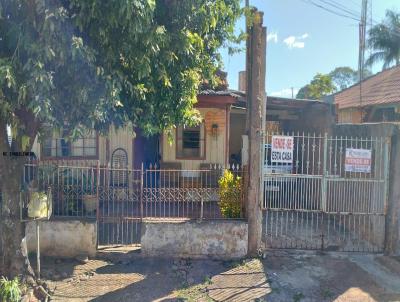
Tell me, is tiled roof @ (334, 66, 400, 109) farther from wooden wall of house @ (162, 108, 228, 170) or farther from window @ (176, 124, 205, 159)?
window @ (176, 124, 205, 159)

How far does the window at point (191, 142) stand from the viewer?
33.0 feet

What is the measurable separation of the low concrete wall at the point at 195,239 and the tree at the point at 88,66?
1863mm

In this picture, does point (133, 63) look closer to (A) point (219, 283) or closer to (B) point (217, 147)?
(A) point (219, 283)

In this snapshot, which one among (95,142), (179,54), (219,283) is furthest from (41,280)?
(95,142)

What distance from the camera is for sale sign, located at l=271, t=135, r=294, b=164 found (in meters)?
6.09

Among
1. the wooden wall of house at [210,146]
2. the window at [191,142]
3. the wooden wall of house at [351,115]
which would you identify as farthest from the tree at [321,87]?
the window at [191,142]

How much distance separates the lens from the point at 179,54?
4.46 metres

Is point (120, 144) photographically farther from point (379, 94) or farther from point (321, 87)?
Answer: point (321, 87)

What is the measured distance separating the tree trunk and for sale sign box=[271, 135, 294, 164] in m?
4.02

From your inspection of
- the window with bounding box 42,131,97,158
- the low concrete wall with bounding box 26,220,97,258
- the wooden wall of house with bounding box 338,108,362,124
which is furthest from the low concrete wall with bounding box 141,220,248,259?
the wooden wall of house with bounding box 338,108,362,124

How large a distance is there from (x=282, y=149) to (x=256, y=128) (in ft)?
2.06

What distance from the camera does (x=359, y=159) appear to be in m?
6.32

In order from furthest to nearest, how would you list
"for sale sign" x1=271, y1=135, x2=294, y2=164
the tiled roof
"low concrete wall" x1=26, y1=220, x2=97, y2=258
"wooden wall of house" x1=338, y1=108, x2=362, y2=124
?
→ "wooden wall of house" x1=338, y1=108, x2=362, y2=124 → the tiled roof → "for sale sign" x1=271, y1=135, x2=294, y2=164 → "low concrete wall" x1=26, y1=220, x2=97, y2=258

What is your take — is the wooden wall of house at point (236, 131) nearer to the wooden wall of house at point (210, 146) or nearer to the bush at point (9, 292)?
the wooden wall of house at point (210, 146)
